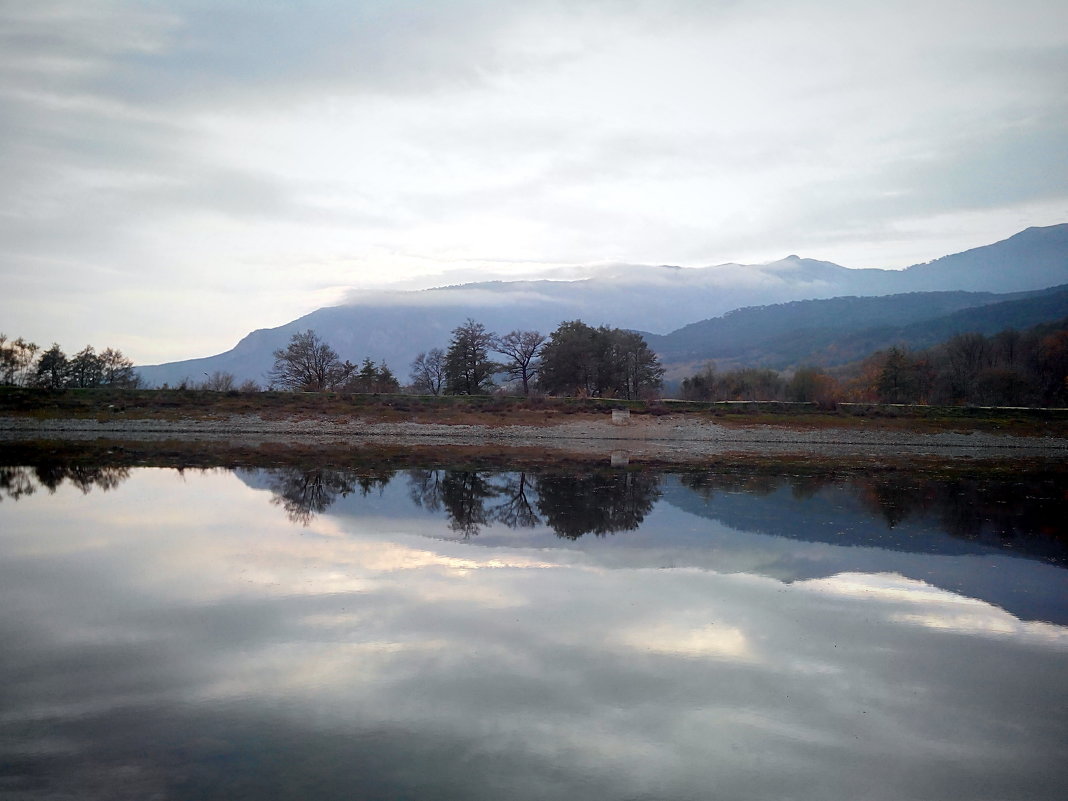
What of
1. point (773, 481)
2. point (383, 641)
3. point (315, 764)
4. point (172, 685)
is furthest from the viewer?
point (773, 481)

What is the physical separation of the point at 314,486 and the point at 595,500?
7.97 m

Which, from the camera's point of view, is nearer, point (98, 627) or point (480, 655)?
point (480, 655)

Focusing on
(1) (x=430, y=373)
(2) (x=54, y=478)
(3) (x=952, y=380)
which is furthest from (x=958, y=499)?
(3) (x=952, y=380)

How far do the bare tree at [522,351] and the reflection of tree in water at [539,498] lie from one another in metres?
40.5

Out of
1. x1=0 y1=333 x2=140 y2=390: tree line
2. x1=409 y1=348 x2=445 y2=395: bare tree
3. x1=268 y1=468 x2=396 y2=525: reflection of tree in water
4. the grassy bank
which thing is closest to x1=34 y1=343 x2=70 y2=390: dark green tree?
x1=0 y1=333 x2=140 y2=390: tree line

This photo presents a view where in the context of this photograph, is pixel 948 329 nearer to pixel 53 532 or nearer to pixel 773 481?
pixel 773 481

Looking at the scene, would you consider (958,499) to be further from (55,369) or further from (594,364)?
(55,369)

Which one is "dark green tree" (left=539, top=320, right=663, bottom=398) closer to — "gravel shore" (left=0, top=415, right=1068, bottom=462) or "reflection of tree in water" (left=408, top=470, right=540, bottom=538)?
"gravel shore" (left=0, top=415, right=1068, bottom=462)

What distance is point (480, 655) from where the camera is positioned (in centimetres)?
775

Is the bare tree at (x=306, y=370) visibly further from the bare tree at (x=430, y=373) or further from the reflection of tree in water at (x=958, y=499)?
the reflection of tree in water at (x=958, y=499)

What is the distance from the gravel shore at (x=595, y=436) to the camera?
40.1 metres

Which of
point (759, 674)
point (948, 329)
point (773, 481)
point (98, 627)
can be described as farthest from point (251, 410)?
point (948, 329)

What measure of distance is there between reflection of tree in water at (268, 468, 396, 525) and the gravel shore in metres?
14.3

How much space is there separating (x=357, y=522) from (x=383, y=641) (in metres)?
7.50
